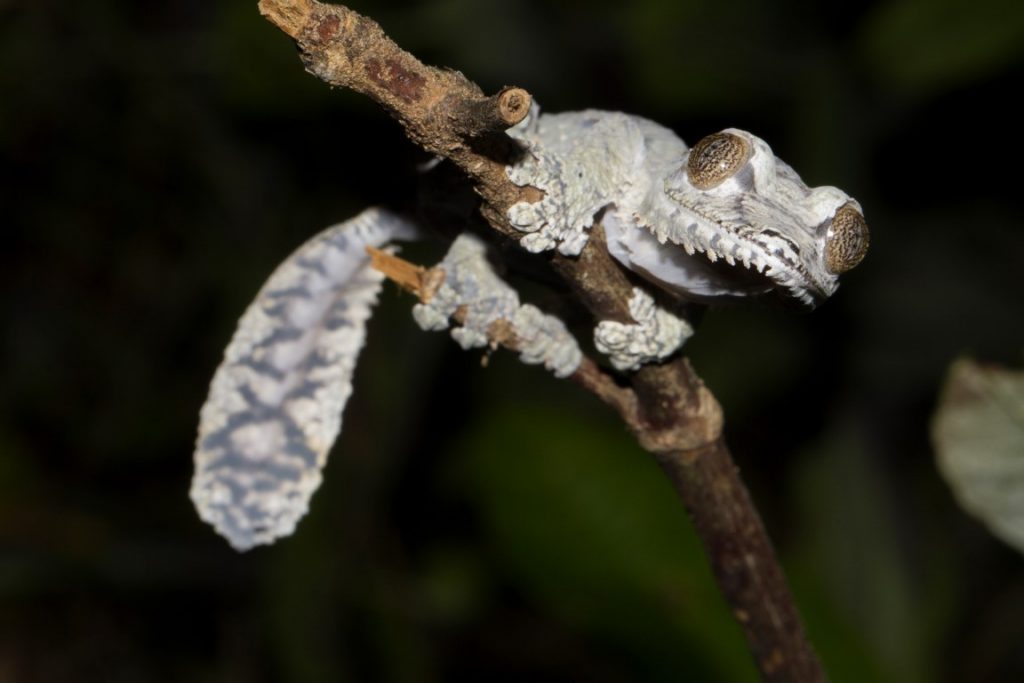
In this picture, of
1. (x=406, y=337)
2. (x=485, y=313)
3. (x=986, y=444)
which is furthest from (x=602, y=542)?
(x=406, y=337)

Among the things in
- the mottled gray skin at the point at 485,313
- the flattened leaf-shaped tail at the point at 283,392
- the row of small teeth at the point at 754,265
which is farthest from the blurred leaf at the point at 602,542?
the row of small teeth at the point at 754,265

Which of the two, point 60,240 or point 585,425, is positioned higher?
point 60,240

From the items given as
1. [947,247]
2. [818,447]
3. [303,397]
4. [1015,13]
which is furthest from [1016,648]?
[303,397]

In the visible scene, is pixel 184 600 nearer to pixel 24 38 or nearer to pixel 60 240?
pixel 60 240

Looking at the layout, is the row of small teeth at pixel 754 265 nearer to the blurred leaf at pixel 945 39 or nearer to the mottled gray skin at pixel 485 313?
the mottled gray skin at pixel 485 313

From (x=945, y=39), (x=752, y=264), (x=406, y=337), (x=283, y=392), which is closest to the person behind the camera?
(x=752, y=264)

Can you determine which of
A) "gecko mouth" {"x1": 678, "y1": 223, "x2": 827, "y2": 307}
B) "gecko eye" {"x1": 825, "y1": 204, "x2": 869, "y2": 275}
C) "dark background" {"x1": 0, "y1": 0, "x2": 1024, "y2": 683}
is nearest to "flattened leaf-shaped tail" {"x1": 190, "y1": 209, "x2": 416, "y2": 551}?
"gecko mouth" {"x1": 678, "y1": 223, "x2": 827, "y2": 307}

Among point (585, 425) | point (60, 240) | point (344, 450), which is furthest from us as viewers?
point (60, 240)

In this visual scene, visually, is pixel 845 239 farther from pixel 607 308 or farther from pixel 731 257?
pixel 607 308
